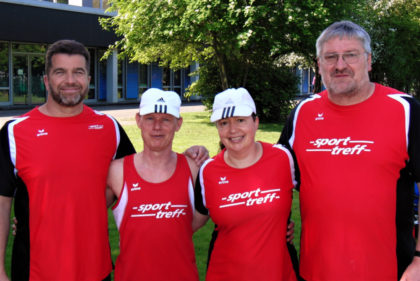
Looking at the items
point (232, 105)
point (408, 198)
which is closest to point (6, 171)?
point (232, 105)

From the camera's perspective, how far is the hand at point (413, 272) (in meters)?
2.89

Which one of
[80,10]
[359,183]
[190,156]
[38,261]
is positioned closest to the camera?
[359,183]

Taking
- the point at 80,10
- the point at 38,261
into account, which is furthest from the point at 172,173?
the point at 80,10

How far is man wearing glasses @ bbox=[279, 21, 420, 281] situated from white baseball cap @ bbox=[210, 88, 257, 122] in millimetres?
470

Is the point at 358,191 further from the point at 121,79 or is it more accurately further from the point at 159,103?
the point at 121,79

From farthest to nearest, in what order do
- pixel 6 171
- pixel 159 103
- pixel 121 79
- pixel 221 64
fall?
1. pixel 121 79
2. pixel 221 64
3. pixel 159 103
4. pixel 6 171

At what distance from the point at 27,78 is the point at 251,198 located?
2496 cm

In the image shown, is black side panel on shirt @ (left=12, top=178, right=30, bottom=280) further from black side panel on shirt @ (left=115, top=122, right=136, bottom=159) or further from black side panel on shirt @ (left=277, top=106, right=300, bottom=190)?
black side panel on shirt @ (left=277, top=106, right=300, bottom=190)

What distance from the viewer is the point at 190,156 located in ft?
11.2

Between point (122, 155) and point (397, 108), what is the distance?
6.44ft

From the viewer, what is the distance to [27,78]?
1001 inches

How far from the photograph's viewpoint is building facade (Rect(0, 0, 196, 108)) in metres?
23.6

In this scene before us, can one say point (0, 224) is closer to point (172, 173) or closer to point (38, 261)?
point (38, 261)

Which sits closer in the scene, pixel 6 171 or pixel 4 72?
pixel 6 171
